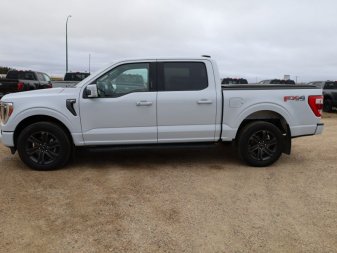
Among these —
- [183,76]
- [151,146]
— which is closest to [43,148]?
[151,146]

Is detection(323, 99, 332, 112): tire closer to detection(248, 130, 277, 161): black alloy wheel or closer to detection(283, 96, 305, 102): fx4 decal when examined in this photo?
detection(283, 96, 305, 102): fx4 decal

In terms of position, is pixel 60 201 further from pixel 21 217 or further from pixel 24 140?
pixel 24 140

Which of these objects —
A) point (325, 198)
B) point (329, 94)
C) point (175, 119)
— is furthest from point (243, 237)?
point (329, 94)

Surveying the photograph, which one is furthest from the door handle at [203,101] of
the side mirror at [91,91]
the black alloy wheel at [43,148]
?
the black alloy wheel at [43,148]

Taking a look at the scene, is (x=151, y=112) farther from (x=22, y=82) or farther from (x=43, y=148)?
(x=22, y=82)

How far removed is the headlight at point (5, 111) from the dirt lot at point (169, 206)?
81 centimetres

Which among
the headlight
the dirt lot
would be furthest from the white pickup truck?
the dirt lot

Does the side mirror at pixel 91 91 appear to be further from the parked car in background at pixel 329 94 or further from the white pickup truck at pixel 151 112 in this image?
the parked car in background at pixel 329 94

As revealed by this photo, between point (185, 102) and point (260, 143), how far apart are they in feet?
4.89

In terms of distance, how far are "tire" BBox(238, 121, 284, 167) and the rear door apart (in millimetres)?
556

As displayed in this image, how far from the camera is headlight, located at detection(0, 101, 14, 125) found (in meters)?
6.33

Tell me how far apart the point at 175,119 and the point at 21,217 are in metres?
2.92

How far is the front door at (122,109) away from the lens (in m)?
6.34

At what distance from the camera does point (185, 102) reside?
21.2ft
